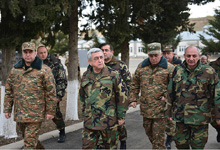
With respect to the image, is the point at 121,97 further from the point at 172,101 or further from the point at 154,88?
the point at 154,88

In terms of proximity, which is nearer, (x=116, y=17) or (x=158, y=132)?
(x=158, y=132)

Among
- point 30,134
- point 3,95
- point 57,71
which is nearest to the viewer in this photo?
point 30,134

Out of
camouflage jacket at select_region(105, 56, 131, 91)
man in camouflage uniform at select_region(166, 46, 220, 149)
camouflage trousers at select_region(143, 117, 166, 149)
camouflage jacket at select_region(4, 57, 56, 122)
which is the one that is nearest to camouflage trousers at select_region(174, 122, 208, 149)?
man in camouflage uniform at select_region(166, 46, 220, 149)

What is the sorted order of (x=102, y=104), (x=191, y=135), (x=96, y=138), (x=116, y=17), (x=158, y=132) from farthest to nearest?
(x=116, y=17), (x=158, y=132), (x=191, y=135), (x=96, y=138), (x=102, y=104)

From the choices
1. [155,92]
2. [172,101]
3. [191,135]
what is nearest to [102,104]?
[172,101]

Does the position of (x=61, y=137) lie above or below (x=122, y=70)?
below

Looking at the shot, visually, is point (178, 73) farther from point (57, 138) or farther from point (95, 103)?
point (57, 138)

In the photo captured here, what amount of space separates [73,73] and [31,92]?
3.87 metres

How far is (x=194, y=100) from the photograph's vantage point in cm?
411

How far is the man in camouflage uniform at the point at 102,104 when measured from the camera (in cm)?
395

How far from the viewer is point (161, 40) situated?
12.3 m

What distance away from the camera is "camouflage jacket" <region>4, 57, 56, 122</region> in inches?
175

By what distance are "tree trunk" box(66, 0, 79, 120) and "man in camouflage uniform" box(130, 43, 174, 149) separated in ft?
11.1

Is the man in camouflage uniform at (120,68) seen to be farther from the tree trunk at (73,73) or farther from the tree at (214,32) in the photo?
the tree at (214,32)
